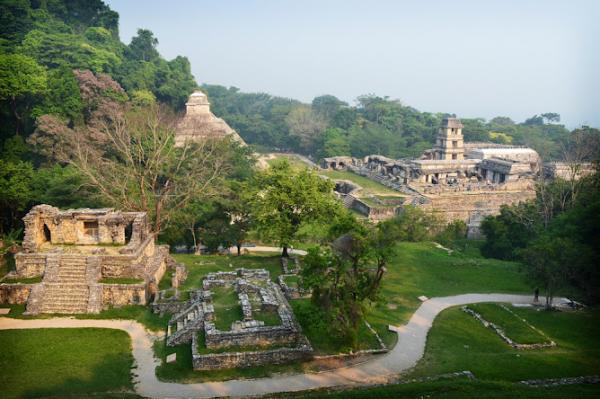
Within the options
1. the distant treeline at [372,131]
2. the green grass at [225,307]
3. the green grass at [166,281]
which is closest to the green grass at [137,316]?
the green grass at [225,307]

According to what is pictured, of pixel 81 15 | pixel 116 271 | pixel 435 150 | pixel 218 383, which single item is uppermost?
pixel 81 15

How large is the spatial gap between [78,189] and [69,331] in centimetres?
1210

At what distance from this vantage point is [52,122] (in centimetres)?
3309

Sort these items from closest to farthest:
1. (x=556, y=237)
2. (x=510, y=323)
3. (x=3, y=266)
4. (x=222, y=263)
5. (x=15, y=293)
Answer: (x=510, y=323) → (x=15, y=293) → (x=556, y=237) → (x=3, y=266) → (x=222, y=263)

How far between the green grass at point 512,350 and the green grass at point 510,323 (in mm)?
476

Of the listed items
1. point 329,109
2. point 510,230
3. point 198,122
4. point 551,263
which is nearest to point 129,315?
point 551,263

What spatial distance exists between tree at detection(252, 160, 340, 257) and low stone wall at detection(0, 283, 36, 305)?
10.6 m

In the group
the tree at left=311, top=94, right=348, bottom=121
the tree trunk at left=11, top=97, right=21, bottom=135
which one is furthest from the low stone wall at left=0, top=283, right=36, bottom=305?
the tree at left=311, top=94, right=348, bottom=121

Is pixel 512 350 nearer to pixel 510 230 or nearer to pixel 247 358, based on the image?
pixel 247 358

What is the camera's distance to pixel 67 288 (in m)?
19.5

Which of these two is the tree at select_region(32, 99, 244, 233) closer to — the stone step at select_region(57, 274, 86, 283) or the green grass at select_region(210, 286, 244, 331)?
the stone step at select_region(57, 274, 86, 283)

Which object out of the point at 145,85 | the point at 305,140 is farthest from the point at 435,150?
the point at 145,85

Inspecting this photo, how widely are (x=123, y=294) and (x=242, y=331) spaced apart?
6561mm

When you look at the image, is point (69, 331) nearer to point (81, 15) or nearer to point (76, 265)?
point (76, 265)
